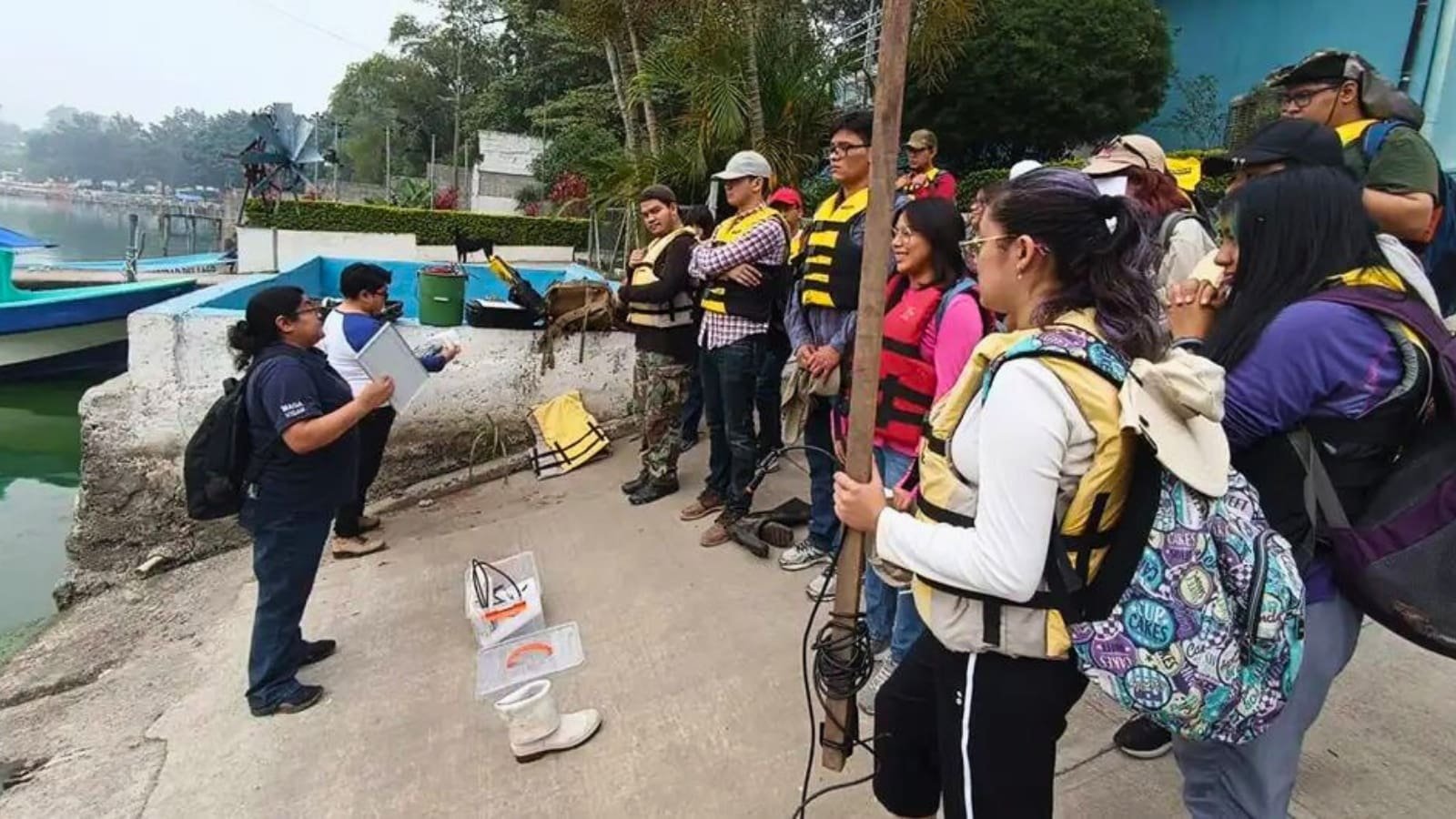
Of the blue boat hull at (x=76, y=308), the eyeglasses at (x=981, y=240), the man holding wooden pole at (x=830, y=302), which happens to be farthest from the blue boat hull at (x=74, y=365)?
the eyeglasses at (x=981, y=240)

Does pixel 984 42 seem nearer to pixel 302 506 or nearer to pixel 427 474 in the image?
pixel 427 474

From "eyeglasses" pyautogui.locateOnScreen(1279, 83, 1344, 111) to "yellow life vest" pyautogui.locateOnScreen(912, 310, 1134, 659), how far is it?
1676mm

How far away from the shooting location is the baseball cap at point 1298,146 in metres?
1.68

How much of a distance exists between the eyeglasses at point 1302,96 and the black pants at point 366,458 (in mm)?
4246

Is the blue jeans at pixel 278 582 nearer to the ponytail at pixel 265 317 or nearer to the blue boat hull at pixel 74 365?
the ponytail at pixel 265 317

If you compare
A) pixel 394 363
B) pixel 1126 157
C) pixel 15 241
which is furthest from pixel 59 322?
pixel 1126 157

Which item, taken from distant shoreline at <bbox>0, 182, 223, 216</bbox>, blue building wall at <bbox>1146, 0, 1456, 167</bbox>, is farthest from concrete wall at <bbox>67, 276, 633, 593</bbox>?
distant shoreline at <bbox>0, 182, 223, 216</bbox>

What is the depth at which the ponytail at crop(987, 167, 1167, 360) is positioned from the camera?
51.9 inches

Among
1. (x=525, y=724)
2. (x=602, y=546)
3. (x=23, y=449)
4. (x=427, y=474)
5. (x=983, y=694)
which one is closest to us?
(x=983, y=694)

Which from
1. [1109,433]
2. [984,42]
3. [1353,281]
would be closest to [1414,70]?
[984,42]

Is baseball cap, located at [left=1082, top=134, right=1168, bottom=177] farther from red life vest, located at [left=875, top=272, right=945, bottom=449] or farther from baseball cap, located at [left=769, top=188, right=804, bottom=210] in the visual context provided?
baseball cap, located at [left=769, top=188, right=804, bottom=210]

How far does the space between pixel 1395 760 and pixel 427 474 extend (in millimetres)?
5135

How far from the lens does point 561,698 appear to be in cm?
301

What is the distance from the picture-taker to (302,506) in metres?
3.12
